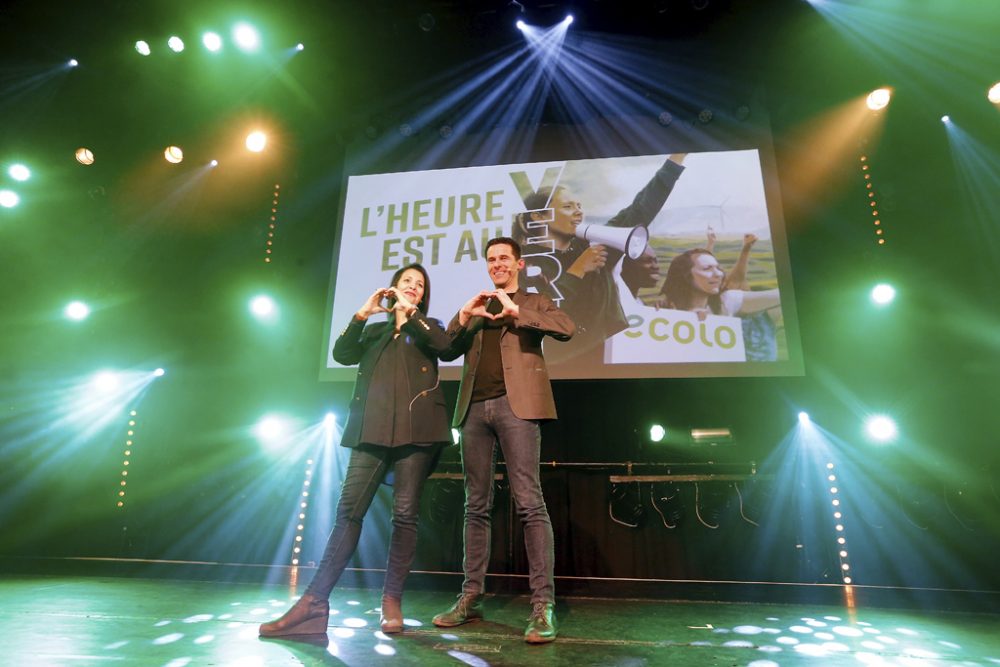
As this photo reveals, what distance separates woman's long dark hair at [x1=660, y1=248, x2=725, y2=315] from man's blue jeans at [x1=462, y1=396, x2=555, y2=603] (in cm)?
183

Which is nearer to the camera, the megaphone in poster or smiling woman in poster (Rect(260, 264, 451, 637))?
smiling woman in poster (Rect(260, 264, 451, 637))

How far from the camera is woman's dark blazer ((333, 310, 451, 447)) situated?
197 cm

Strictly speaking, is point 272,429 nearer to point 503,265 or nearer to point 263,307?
point 263,307

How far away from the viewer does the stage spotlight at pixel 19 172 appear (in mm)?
4188

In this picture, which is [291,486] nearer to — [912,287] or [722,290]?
[722,290]

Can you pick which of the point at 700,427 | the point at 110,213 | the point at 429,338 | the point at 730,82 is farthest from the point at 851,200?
the point at 110,213

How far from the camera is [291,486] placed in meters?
3.75

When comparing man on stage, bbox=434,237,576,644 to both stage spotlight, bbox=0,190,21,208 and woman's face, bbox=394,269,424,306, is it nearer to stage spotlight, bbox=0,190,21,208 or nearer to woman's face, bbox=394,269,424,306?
woman's face, bbox=394,269,424,306

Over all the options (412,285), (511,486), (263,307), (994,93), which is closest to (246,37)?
(263,307)

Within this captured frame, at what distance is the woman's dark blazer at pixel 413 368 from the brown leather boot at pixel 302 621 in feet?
1.80

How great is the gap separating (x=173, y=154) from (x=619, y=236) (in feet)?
12.4

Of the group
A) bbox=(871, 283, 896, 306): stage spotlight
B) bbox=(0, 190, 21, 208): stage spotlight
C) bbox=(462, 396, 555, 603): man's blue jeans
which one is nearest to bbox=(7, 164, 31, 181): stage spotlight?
bbox=(0, 190, 21, 208): stage spotlight

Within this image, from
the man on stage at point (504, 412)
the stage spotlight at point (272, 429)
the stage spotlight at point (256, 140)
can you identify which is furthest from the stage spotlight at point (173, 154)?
the man on stage at point (504, 412)

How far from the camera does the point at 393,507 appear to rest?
6.17 ft
